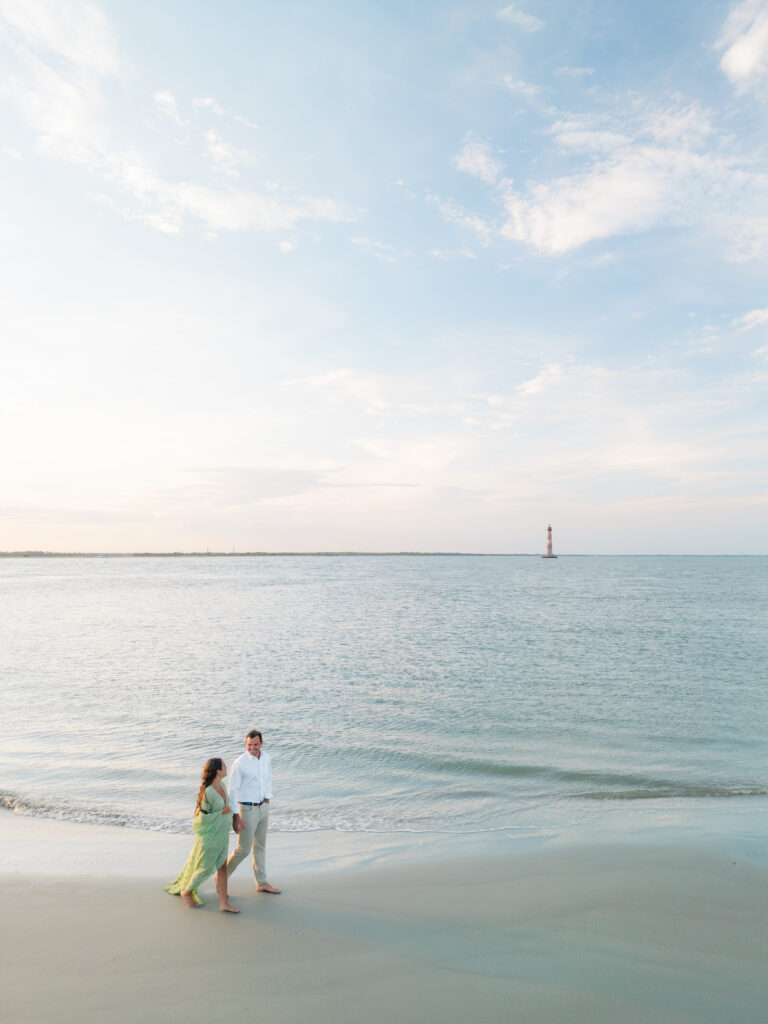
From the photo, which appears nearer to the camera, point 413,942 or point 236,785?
point 413,942

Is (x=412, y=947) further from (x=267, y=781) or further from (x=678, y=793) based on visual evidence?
(x=678, y=793)

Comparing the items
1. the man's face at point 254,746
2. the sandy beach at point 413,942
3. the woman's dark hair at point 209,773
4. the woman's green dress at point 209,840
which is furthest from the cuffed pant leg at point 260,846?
the woman's dark hair at point 209,773

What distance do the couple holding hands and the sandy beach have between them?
0.86 feet

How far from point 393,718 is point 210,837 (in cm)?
1222

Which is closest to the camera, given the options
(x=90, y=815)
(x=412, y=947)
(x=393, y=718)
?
(x=412, y=947)

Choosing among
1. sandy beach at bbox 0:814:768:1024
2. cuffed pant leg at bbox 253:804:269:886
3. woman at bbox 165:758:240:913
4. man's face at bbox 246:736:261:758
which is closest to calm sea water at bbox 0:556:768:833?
sandy beach at bbox 0:814:768:1024

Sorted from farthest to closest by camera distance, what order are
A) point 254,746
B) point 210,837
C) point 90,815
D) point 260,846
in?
point 90,815
point 260,846
point 254,746
point 210,837

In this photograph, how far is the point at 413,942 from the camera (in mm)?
7113

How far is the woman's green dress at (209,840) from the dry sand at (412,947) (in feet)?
1.36

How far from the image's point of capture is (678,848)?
964 centimetres

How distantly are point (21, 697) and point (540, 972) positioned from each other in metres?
21.3

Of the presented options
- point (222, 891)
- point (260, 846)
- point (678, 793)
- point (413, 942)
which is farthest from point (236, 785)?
point (678, 793)

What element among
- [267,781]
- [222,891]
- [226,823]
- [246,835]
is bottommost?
[222,891]

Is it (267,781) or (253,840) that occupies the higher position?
(267,781)
